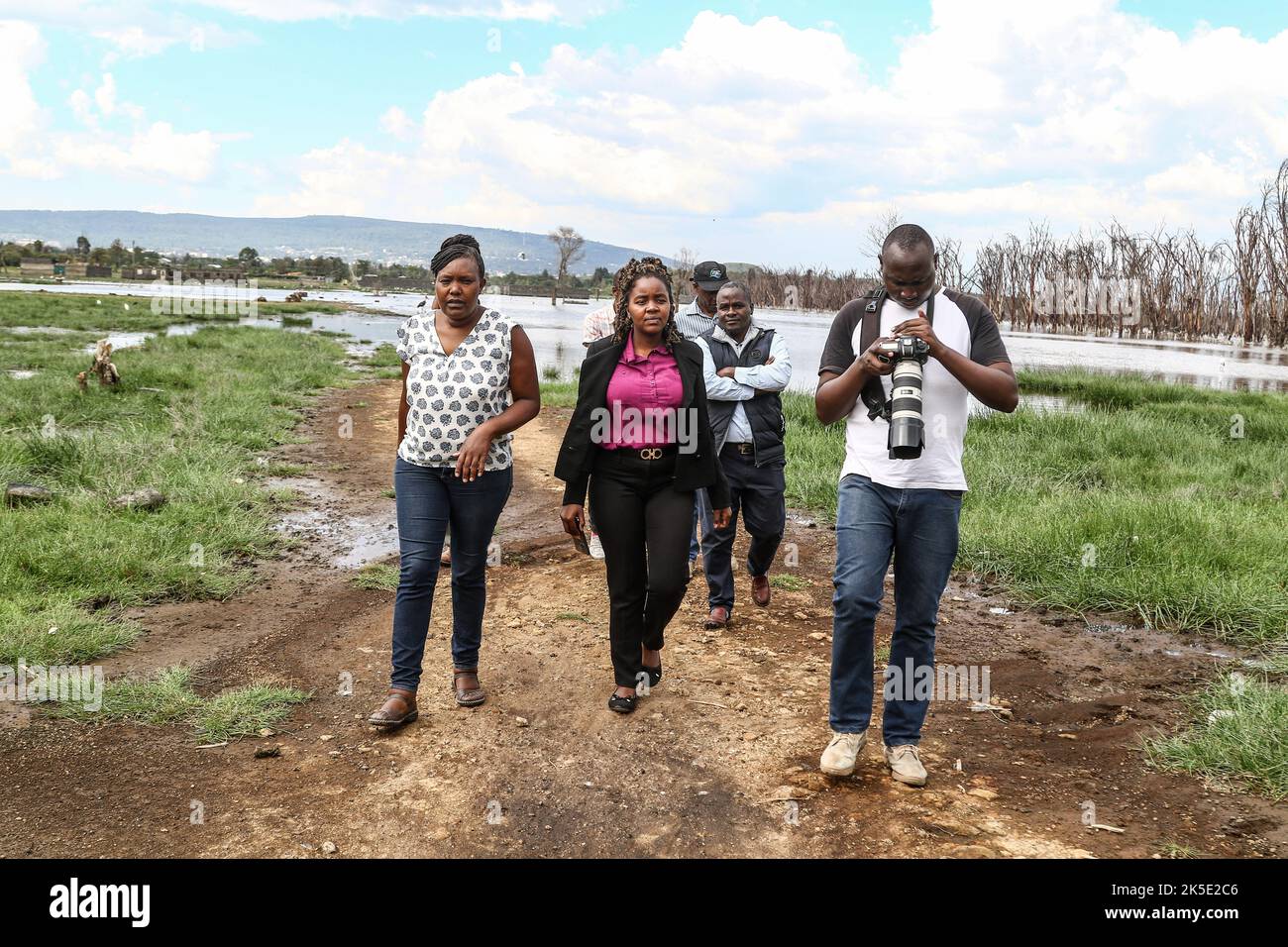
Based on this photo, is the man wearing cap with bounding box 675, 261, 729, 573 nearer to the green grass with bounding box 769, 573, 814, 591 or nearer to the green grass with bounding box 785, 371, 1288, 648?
the green grass with bounding box 769, 573, 814, 591

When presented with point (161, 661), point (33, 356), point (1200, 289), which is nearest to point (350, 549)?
point (161, 661)

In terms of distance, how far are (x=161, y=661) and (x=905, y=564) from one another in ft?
11.6

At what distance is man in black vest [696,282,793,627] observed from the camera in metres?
5.13

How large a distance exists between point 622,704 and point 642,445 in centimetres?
112

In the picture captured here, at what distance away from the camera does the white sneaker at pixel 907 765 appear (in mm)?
3477

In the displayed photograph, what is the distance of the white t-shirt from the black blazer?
0.69m

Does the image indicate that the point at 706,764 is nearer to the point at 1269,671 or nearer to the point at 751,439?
the point at 751,439

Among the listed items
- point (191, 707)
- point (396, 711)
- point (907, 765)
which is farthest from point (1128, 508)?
point (191, 707)

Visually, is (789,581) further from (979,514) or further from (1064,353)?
(1064,353)

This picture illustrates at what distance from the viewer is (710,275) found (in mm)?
5539

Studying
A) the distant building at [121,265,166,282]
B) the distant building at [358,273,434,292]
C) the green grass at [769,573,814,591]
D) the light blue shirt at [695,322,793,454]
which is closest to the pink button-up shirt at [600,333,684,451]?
the light blue shirt at [695,322,793,454]

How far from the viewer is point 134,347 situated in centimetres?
1922

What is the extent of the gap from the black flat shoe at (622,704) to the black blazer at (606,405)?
915 mm
